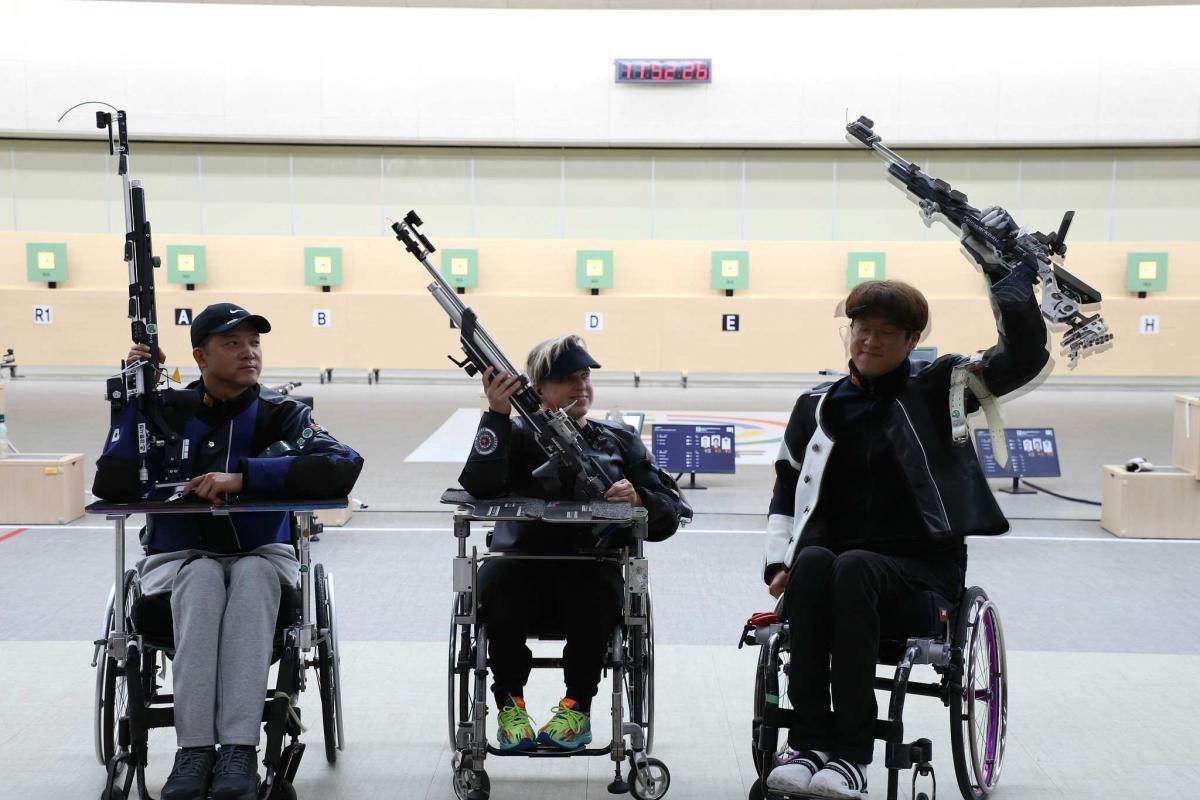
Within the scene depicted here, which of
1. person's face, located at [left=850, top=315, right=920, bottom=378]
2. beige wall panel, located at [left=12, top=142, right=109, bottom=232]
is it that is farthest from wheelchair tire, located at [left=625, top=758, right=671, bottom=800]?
beige wall panel, located at [left=12, top=142, right=109, bottom=232]

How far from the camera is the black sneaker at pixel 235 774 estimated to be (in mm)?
2342

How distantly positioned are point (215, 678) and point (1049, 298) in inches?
86.9

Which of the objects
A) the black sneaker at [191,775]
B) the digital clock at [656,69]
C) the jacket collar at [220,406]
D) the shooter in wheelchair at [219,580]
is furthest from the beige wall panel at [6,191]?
the black sneaker at [191,775]

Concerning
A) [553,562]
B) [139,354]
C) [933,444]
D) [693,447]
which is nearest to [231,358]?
[139,354]

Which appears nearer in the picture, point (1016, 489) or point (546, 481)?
point (546, 481)

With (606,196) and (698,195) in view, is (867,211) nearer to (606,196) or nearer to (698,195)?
(698,195)

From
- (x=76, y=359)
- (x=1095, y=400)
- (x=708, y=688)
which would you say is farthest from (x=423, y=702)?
(x=76, y=359)

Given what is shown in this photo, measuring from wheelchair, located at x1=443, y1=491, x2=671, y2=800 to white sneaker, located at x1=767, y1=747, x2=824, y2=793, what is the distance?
0.37m

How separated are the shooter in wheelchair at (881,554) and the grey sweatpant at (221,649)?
3.47ft

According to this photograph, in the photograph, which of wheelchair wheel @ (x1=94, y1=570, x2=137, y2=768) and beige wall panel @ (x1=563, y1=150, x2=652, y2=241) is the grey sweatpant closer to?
wheelchair wheel @ (x1=94, y1=570, x2=137, y2=768)

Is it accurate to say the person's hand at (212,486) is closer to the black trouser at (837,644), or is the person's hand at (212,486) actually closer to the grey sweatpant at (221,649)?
the grey sweatpant at (221,649)

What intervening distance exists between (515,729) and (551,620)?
273 mm

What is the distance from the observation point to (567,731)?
2.67 meters

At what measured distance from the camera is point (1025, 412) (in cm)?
1105
